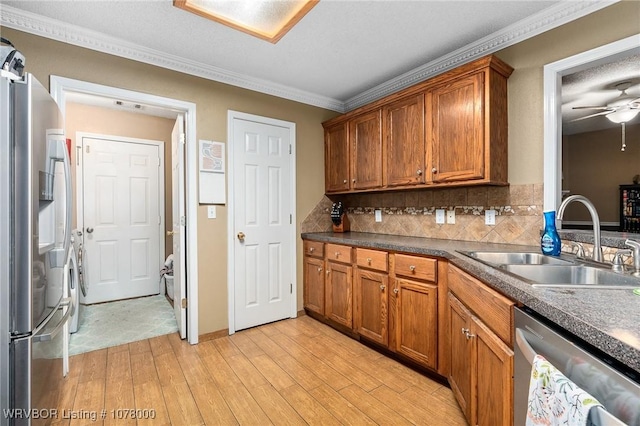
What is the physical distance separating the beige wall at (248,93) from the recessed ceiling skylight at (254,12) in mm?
839

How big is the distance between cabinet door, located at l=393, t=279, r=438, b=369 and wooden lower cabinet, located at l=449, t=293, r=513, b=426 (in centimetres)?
17

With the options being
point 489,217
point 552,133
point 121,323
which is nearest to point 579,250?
point 489,217

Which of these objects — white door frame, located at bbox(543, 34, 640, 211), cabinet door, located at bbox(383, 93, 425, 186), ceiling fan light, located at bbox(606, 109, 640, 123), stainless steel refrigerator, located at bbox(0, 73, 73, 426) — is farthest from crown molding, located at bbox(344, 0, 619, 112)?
stainless steel refrigerator, located at bbox(0, 73, 73, 426)

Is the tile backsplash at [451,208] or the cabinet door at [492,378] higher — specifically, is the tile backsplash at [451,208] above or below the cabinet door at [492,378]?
above

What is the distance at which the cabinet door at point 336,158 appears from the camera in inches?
130

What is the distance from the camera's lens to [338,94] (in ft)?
11.4

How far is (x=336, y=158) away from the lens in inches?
135

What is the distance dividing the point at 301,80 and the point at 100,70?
170 cm

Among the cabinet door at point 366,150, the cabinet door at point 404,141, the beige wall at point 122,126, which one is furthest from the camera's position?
the beige wall at point 122,126

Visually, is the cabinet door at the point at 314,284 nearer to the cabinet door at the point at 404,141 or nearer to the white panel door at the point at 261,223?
the white panel door at the point at 261,223

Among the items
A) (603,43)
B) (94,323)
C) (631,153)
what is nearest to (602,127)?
(631,153)

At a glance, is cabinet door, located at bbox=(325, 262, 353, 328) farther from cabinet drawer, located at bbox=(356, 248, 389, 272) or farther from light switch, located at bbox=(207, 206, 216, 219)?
light switch, located at bbox=(207, 206, 216, 219)

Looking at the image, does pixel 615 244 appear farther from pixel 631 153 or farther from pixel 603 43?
pixel 631 153

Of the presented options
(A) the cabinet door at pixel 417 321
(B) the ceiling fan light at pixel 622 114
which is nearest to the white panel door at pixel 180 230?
(A) the cabinet door at pixel 417 321
